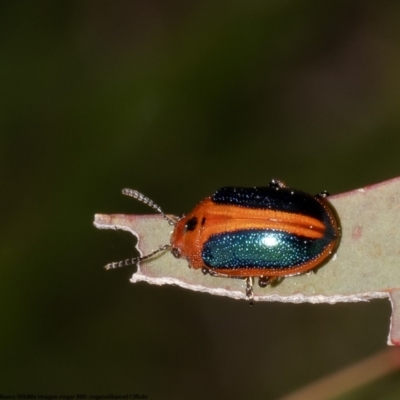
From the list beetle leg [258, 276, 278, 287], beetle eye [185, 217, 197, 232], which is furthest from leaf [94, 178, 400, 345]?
beetle eye [185, 217, 197, 232]

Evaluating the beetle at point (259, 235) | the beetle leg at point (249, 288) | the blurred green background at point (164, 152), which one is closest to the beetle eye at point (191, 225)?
the beetle at point (259, 235)

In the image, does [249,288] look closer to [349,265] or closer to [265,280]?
[265,280]

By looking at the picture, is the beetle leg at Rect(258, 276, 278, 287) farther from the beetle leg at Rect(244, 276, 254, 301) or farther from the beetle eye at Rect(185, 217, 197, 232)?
the beetle eye at Rect(185, 217, 197, 232)

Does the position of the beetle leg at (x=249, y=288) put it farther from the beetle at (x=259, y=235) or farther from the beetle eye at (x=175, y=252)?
the beetle eye at (x=175, y=252)

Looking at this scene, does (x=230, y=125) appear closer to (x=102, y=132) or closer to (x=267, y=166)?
Result: (x=267, y=166)

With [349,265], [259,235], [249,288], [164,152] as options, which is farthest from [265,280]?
[164,152]

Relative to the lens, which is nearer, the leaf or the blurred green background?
the leaf

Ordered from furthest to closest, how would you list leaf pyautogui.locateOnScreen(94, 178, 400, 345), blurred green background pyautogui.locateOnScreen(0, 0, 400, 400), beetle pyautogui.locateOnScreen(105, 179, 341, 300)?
blurred green background pyautogui.locateOnScreen(0, 0, 400, 400)
beetle pyautogui.locateOnScreen(105, 179, 341, 300)
leaf pyautogui.locateOnScreen(94, 178, 400, 345)
